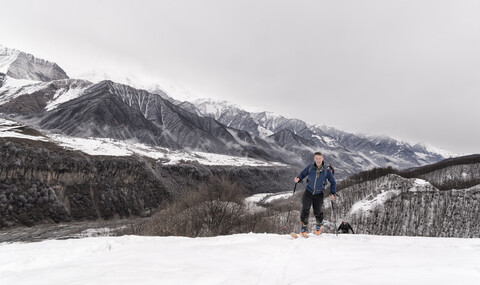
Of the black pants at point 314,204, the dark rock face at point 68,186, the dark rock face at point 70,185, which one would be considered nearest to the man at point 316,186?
the black pants at point 314,204

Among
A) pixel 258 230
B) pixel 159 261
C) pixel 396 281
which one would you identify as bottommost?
pixel 258 230

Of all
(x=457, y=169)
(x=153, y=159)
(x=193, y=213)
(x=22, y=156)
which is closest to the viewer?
(x=193, y=213)

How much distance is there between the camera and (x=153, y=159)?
338ft

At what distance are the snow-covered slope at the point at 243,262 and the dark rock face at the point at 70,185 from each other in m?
52.4

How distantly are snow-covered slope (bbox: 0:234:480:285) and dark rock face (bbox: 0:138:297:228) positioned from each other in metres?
52.4

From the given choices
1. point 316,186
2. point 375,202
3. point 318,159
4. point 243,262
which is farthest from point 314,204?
point 375,202

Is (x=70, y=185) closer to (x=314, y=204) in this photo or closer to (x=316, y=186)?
(x=314, y=204)

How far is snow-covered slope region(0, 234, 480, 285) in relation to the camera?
452 cm

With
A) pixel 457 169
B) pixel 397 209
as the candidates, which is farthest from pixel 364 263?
pixel 457 169

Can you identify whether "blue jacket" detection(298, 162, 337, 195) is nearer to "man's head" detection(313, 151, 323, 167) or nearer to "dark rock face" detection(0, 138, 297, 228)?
"man's head" detection(313, 151, 323, 167)

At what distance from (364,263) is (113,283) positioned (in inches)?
208

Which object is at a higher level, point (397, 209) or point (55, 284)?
point (55, 284)

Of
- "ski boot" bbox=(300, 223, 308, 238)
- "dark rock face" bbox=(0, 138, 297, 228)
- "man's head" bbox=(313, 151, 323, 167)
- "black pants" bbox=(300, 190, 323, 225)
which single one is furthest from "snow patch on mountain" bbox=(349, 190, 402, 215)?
"dark rock face" bbox=(0, 138, 297, 228)

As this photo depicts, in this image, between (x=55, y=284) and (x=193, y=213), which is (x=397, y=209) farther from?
(x=55, y=284)
